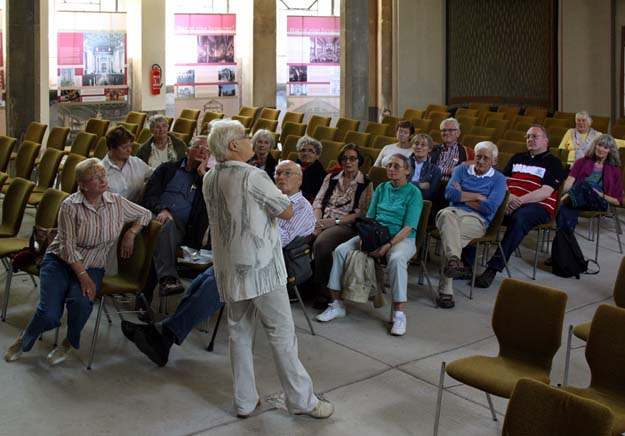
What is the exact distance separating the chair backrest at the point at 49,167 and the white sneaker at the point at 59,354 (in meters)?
3.87

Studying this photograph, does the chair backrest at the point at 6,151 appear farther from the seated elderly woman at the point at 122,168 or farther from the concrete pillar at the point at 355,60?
the concrete pillar at the point at 355,60

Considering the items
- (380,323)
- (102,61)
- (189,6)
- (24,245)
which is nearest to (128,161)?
(24,245)

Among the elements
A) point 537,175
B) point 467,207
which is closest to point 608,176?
point 537,175

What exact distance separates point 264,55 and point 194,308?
12837 millimetres

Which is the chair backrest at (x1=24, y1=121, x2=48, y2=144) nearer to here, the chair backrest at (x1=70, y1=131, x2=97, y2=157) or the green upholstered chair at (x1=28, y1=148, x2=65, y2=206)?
the chair backrest at (x1=70, y1=131, x2=97, y2=157)

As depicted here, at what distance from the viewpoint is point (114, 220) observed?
19.2 feet

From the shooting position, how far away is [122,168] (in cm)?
719

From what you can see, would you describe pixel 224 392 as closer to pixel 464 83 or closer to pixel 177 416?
pixel 177 416

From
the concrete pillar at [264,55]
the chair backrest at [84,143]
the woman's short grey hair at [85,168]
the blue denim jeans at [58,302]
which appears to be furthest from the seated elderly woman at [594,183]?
the concrete pillar at [264,55]

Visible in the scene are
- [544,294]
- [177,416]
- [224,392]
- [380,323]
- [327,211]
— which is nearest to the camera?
[544,294]

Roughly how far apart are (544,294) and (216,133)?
1848 millimetres

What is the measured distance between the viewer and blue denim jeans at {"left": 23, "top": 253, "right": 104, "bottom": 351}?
5500 mm

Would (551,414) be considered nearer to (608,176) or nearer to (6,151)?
(608,176)

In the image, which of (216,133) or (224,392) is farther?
(224,392)
